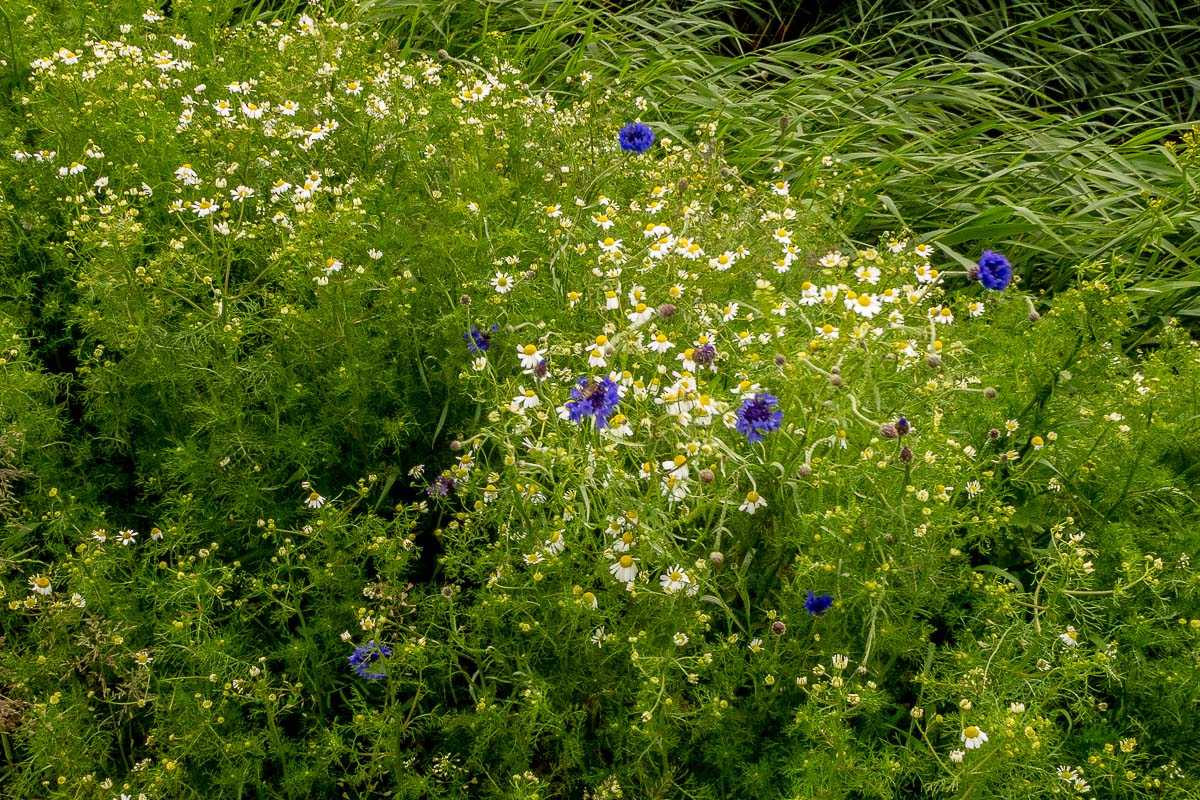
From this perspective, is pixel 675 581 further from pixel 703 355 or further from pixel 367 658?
pixel 367 658

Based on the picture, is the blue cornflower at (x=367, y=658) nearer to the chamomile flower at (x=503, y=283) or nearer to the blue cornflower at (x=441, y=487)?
the blue cornflower at (x=441, y=487)

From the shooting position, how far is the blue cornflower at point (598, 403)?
194 cm

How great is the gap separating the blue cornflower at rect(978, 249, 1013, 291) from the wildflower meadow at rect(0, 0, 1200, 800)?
0.07 ft

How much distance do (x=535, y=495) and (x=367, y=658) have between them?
1.57 ft

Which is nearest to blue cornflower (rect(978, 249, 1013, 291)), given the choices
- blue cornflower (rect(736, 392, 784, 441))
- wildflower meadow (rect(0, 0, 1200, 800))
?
wildflower meadow (rect(0, 0, 1200, 800))

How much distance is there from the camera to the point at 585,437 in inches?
80.4

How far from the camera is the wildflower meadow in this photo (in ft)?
6.32

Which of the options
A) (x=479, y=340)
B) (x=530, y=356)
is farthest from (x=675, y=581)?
(x=479, y=340)

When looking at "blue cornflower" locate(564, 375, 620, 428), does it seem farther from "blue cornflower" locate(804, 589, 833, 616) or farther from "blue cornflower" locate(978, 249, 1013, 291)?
"blue cornflower" locate(978, 249, 1013, 291)

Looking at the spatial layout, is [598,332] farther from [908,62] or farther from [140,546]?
[908,62]

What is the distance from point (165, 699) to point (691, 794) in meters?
1.07

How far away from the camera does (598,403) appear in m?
1.94

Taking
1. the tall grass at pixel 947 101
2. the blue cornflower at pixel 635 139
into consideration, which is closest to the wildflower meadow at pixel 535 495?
the blue cornflower at pixel 635 139

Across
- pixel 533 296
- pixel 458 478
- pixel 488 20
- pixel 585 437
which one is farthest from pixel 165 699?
pixel 488 20
